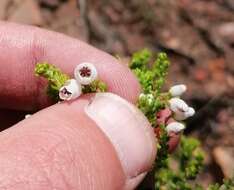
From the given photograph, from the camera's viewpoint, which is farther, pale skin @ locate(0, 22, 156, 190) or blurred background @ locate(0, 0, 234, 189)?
blurred background @ locate(0, 0, 234, 189)

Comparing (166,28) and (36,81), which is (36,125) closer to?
(36,81)

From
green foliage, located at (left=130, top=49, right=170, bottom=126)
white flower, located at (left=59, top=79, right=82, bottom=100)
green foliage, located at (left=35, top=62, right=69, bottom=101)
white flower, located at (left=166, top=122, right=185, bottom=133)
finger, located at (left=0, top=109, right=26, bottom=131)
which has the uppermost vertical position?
green foliage, located at (left=35, top=62, right=69, bottom=101)

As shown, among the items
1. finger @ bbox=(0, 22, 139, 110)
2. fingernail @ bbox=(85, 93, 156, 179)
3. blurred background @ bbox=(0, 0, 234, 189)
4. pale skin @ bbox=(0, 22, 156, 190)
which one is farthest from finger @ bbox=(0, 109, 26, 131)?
blurred background @ bbox=(0, 0, 234, 189)

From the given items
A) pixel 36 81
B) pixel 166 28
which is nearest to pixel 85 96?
pixel 36 81

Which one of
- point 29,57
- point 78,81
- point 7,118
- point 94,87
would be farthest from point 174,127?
point 7,118

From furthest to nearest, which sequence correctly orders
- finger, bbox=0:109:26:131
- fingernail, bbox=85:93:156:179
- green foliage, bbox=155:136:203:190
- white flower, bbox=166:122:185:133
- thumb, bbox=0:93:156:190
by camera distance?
finger, bbox=0:109:26:131 → green foliage, bbox=155:136:203:190 → white flower, bbox=166:122:185:133 → fingernail, bbox=85:93:156:179 → thumb, bbox=0:93:156:190

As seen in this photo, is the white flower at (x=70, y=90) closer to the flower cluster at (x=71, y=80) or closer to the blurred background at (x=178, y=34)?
the flower cluster at (x=71, y=80)

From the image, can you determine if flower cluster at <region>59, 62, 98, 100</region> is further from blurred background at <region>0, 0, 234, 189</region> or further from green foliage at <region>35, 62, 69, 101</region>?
blurred background at <region>0, 0, 234, 189</region>
